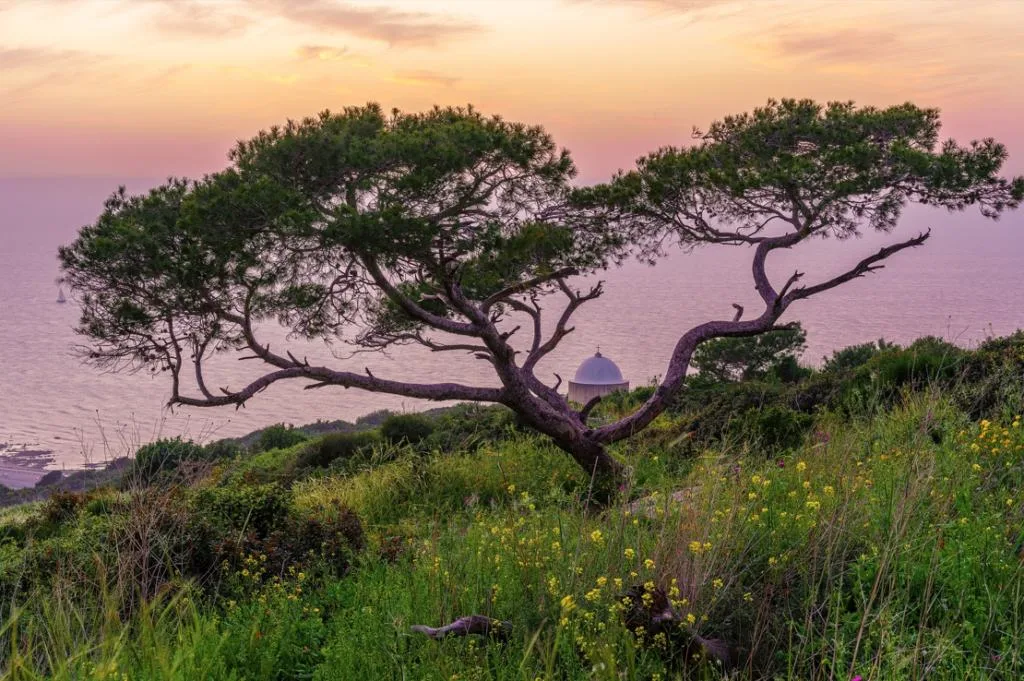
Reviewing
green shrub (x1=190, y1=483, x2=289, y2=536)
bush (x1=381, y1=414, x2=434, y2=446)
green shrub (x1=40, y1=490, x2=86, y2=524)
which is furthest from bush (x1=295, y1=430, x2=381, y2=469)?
green shrub (x1=190, y1=483, x2=289, y2=536)

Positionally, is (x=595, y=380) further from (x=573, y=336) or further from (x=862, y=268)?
(x=573, y=336)

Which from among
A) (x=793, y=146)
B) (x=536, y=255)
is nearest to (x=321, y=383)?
(x=536, y=255)

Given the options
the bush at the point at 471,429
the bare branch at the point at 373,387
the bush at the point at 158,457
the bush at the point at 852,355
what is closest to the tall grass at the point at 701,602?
the bush at the point at 158,457

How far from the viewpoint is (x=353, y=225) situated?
29.2ft

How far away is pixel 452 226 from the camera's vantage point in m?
9.78

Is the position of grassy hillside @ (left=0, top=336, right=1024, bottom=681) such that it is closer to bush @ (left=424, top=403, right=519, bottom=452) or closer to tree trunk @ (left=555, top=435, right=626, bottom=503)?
tree trunk @ (left=555, top=435, right=626, bottom=503)

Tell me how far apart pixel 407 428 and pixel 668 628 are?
1451 centimetres

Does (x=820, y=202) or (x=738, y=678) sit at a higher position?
(x=820, y=202)

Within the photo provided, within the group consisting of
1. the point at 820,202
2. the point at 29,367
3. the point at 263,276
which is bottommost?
the point at 29,367

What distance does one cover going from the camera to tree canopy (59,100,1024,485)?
943 cm

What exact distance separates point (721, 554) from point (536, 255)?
6875 mm

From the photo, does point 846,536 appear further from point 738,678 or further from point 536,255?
point 536,255

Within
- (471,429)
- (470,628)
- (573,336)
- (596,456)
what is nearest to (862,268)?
(596,456)

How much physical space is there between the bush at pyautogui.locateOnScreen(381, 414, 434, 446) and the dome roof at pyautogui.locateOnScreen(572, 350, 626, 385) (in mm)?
7910
